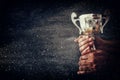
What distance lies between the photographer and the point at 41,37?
3.64 meters

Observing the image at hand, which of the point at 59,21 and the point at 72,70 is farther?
the point at 59,21

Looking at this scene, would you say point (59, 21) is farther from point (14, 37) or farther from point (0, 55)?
point (0, 55)

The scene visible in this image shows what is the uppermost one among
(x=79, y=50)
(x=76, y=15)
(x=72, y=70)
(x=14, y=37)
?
(x=76, y=15)

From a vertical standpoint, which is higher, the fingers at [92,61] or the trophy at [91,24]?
the trophy at [91,24]

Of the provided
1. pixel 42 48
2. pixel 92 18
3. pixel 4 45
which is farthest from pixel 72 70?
pixel 4 45

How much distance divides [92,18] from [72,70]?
2.71 ft

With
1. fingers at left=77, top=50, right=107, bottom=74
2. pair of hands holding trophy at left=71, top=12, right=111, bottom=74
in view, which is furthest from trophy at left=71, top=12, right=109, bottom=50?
fingers at left=77, top=50, right=107, bottom=74

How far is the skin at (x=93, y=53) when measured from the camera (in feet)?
11.4

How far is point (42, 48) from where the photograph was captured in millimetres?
3592

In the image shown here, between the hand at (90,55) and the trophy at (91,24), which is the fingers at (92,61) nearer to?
the hand at (90,55)

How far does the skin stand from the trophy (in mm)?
72

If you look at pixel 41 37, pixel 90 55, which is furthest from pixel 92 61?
pixel 41 37

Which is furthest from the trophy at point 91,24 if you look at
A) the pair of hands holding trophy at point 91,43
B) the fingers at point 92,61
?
the fingers at point 92,61

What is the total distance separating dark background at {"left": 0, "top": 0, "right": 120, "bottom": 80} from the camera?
11.4ft
